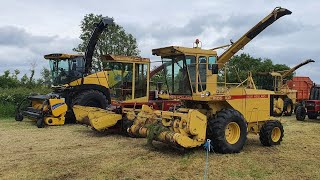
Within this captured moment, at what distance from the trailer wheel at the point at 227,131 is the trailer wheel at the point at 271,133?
37.4 inches

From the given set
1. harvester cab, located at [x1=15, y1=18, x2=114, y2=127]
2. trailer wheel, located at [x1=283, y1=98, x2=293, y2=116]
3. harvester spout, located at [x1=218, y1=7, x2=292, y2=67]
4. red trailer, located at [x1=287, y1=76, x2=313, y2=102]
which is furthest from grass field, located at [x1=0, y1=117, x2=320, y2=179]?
red trailer, located at [x1=287, y1=76, x2=313, y2=102]

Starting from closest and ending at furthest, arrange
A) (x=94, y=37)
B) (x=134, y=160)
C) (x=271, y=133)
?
(x=134, y=160), (x=271, y=133), (x=94, y=37)

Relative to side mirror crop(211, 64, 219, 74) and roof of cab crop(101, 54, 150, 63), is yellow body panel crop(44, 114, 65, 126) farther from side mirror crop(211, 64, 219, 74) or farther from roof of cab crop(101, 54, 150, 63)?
side mirror crop(211, 64, 219, 74)

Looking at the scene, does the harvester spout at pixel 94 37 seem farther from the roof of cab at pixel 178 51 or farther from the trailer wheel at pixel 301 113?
the trailer wheel at pixel 301 113

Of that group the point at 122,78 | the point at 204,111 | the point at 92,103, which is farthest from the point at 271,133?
the point at 92,103

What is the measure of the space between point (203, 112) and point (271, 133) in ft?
6.48

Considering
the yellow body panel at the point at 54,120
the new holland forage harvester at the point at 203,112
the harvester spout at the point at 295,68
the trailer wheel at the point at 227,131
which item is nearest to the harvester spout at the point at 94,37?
the yellow body panel at the point at 54,120

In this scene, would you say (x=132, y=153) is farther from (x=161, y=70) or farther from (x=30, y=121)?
(x=30, y=121)

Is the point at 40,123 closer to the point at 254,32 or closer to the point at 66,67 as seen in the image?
the point at 66,67

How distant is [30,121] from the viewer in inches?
642

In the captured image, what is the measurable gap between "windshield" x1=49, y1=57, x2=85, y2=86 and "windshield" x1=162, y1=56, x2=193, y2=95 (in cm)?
691

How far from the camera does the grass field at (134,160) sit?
7.21 metres

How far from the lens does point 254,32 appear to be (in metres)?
13.5

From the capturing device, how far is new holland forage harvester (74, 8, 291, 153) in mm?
8758
